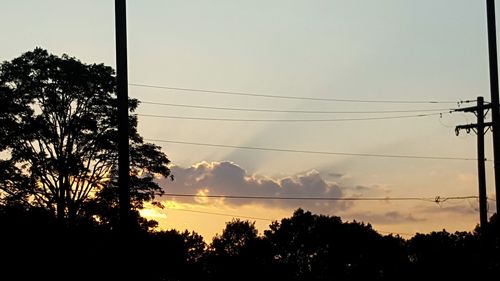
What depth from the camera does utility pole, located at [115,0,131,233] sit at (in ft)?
64.8

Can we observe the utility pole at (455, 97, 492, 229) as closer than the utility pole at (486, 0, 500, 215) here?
No

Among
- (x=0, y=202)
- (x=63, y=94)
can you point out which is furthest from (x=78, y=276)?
(x=63, y=94)

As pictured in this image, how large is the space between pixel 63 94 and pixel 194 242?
22631 mm

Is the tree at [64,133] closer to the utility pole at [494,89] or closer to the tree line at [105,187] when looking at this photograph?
the tree line at [105,187]

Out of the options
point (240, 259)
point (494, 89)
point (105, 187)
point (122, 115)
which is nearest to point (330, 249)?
point (240, 259)

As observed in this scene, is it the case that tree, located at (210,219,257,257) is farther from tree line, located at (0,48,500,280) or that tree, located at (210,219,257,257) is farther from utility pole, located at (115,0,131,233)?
utility pole, located at (115,0,131,233)

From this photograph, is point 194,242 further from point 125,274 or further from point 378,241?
point 125,274

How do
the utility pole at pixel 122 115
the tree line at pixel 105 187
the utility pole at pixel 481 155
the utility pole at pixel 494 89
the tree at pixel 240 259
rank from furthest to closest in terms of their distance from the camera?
the tree at pixel 240 259, the tree line at pixel 105 187, the utility pole at pixel 481 155, the utility pole at pixel 494 89, the utility pole at pixel 122 115

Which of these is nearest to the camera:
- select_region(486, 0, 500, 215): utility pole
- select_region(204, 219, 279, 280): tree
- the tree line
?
select_region(486, 0, 500, 215): utility pole

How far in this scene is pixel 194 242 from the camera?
7412 cm

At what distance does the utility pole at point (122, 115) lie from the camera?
19.8 metres

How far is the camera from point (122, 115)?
2047cm

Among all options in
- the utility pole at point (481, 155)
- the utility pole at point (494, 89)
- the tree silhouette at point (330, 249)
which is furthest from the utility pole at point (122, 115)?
the tree silhouette at point (330, 249)

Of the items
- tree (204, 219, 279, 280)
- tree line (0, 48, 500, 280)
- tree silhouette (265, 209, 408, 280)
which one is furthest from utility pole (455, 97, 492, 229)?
tree (204, 219, 279, 280)
